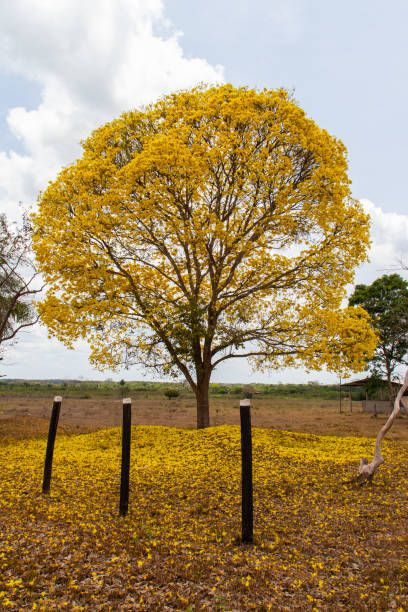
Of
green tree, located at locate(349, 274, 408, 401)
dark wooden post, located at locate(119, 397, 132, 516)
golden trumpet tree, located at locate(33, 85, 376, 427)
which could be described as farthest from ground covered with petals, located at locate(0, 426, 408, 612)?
green tree, located at locate(349, 274, 408, 401)

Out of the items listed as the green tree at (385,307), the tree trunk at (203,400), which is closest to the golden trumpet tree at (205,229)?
the tree trunk at (203,400)

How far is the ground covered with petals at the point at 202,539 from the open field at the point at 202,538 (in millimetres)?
20

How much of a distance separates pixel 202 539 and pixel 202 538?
3 centimetres

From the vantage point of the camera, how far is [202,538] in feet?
18.7

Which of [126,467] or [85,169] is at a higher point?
[85,169]

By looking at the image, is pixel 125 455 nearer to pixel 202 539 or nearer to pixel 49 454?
pixel 202 539

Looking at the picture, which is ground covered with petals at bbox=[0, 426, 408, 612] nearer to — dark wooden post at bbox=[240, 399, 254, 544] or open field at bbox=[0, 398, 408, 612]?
open field at bbox=[0, 398, 408, 612]

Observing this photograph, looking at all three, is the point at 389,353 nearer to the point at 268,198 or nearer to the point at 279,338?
the point at 279,338

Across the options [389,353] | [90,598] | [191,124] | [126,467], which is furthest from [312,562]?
[389,353]

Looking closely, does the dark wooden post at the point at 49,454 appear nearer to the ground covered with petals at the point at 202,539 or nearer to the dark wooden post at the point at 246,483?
the ground covered with petals at the point at 202,539

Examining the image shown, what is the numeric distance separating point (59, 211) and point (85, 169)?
6.19ft

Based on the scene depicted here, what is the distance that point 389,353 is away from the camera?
29484 millimetres

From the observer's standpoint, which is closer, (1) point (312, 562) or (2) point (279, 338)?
(1) point (312, 562)

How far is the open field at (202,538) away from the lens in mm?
4266
